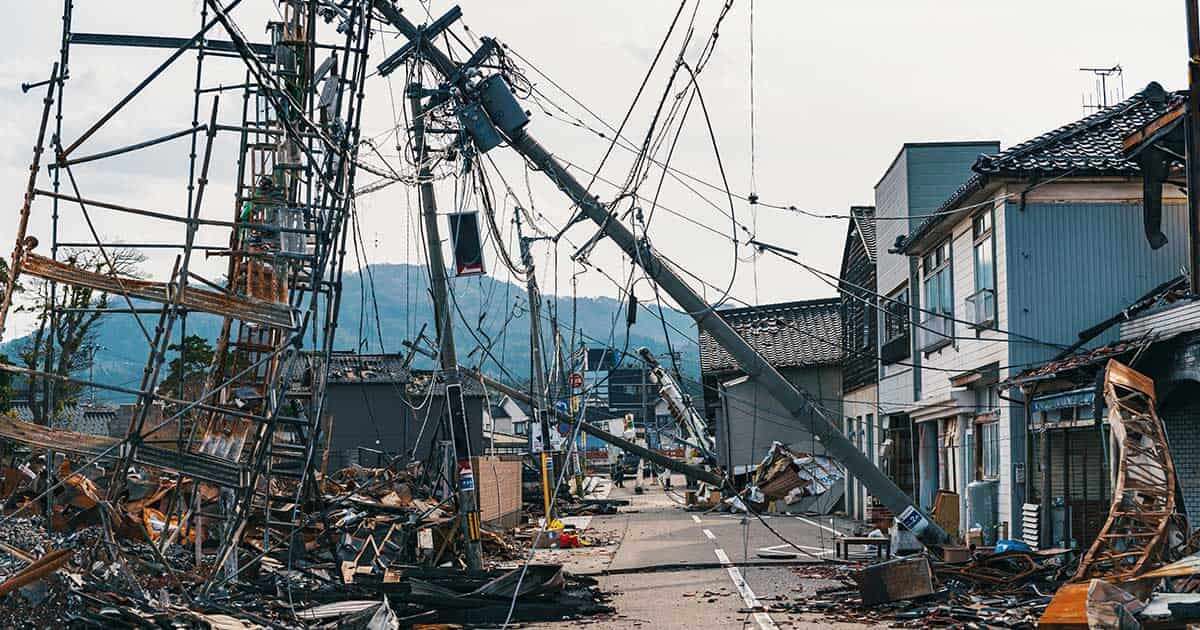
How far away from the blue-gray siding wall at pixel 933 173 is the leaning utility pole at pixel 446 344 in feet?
51.7

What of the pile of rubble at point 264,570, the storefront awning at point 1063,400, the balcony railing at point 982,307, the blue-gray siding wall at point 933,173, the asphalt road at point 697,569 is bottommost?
the asphalt road at point 697,569

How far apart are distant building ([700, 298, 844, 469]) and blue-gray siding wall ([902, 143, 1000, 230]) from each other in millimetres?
15195

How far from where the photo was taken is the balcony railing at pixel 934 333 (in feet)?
96.2

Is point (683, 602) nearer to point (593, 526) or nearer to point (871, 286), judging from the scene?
point (593, 526)

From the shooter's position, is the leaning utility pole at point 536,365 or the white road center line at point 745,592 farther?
the leaning utility pole at point 536,365

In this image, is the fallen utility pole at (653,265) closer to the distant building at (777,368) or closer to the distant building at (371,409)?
the distant building at (777,368)

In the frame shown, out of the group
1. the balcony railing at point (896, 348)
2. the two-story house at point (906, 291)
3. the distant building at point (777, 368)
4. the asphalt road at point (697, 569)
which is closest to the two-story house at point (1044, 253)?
the asphalt road at point (697, 569)

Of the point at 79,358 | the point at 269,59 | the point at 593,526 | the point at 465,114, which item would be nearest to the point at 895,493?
the point at 465,114

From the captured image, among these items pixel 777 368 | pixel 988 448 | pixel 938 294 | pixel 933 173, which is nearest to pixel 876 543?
pixel 988 448

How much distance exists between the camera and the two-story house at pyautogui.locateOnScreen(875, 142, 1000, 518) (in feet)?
108

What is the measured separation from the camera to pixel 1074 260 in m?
23.7

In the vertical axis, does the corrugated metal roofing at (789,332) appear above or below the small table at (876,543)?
above

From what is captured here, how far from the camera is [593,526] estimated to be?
4069cm

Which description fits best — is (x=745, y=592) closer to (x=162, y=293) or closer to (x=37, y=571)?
(x=162, y=293)
